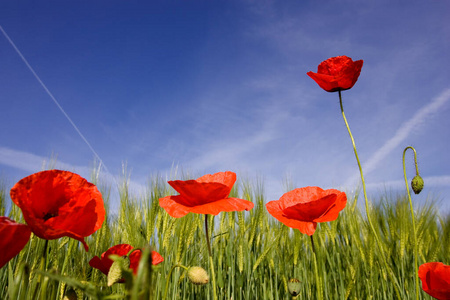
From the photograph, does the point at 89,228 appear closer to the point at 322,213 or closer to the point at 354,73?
the point at 322,213

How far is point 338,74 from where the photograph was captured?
119cm

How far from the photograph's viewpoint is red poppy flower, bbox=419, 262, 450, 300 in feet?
3.58

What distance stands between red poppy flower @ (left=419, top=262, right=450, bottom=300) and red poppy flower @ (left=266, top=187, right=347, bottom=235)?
0.42 meters

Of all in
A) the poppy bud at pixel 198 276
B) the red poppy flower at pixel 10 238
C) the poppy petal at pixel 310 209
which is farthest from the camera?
the poppy petal at pixel 310 209

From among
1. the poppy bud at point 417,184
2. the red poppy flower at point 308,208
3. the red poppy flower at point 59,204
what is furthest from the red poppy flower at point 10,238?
the poppy bud at point 417,184

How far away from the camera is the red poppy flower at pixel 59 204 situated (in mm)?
527

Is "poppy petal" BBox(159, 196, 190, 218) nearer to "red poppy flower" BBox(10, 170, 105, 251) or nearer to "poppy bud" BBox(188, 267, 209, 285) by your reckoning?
"poppy bud" BBox(188, 267, 209, 285)

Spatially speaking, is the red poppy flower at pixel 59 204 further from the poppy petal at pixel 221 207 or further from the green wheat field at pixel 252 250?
the green wheat field at pixel 252 250

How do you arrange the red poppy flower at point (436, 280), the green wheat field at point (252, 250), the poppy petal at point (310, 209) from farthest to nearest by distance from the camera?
1. the green wheat field at point (252, 250)
2. the red poppy flower at point (436, 280)
3. the poppy petal at point (310, 209)

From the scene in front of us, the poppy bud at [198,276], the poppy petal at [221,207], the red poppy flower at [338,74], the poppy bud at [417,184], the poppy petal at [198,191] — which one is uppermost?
the red poppy flower at [338,74]

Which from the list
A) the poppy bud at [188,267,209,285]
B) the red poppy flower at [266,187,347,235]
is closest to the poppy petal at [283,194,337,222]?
the red poppy flower at [266,187,347,235]

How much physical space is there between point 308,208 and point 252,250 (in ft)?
3.67

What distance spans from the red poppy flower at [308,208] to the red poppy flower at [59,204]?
557 millimetres

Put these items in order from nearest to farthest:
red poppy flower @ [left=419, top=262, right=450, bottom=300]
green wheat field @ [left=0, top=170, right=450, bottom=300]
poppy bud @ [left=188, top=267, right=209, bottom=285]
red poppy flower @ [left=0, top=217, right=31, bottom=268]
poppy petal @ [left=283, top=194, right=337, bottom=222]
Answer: red poppy flower @ [left=0, top=217, right=31, bottom=268], poppy bud @ [left=188, top=267, right=209, bottom=285], poppy petal @ [left=283, top=194, right=337, bottom=222], red poppy flower @ [left=419, top=262, right=450, bottom=300], green wheat field @ [left=0, top=170, right=450, bottom=300]
